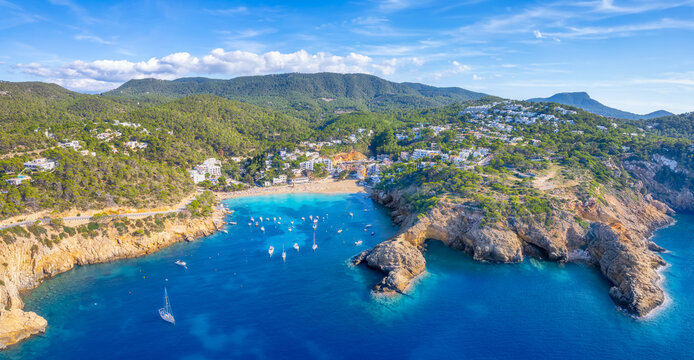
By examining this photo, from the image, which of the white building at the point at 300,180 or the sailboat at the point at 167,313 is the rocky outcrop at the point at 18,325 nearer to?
the sailboat at the point at 167,313

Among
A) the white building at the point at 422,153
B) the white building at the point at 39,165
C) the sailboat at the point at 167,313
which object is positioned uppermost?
the white building at the point at 39,165

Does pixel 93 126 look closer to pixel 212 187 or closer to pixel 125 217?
pixel 212 187

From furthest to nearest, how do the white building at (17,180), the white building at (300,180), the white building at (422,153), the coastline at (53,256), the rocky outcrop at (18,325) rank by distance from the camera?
the white building at (422,153) → the white building at (300,180) → the white building at (17,180) → the coastline at (53,256) → the rocky outcrop at (18,325)


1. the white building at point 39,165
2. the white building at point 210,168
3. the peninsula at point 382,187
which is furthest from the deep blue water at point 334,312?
the white building at point 210,168

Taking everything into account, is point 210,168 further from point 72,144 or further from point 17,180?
point 17,180

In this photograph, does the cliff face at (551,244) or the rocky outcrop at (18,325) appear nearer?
the rocky outcrop at (18,325)

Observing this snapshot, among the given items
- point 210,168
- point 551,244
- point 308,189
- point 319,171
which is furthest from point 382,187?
point 210,168
